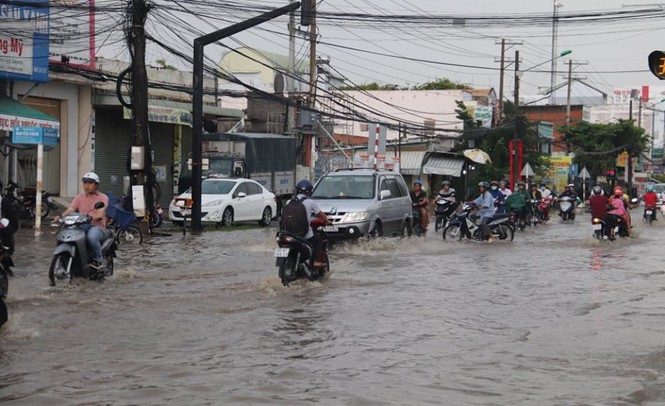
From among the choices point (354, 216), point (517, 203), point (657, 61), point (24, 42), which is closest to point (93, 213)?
point (657, 61)

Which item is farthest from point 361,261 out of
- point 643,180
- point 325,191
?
point 643,180

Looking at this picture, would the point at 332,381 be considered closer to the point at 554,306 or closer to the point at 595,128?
the point at 554,306

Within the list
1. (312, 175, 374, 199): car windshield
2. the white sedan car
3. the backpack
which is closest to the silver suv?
(312, 175, 374, 199): car windshield

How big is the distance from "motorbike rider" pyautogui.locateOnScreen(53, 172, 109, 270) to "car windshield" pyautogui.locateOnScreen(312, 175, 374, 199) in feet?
29.0

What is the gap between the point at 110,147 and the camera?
116ft

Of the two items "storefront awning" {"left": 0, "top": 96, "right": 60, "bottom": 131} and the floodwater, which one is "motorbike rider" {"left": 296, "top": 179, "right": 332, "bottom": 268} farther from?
"storefront awning" {"left": 0, "top": 96, "right": 60, "bottom": 131}

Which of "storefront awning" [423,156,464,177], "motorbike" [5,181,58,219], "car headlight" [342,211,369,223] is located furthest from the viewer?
"storefront awning" [423,156,464,177]

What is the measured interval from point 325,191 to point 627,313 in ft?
34.3

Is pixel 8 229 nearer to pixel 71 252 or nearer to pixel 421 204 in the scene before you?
pixel 71 252

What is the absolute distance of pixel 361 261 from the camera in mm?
18844

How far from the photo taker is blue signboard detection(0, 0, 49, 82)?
26922mm

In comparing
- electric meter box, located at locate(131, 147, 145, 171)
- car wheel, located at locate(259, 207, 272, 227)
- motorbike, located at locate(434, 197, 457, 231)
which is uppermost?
electric meter box, located at locate(131, 147, 145, 171)

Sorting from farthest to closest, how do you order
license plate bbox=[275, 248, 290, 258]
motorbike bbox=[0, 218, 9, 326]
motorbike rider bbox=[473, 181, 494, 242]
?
1. motorbike rider bbox=[473, 181, 494, 242]
2. license plate bbox=[275, 248, 290, 258]
3. motorbike bbox=[0, 218, 9, 326]

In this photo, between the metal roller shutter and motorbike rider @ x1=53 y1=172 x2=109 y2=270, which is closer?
motorbike rider @ x1=53 y1=172 x2=109 y2=270
